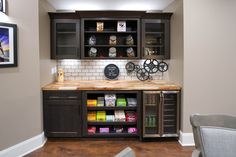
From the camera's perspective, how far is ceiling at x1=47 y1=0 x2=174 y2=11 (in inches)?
158

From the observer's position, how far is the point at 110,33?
444 cm

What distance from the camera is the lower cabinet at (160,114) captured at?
3.75m

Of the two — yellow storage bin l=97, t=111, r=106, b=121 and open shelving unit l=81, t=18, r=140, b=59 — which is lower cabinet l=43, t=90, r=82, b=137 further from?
open shelving unit l=81, t=18, r=140, b=59

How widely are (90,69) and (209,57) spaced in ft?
7.41

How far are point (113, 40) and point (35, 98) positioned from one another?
1788 millimetres

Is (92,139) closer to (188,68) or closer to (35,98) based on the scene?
(35,98)

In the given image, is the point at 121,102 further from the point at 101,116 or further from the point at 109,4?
the point at 109,4

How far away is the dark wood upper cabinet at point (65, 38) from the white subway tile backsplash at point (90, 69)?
329 mm

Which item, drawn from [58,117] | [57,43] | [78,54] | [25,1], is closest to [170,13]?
[78,54]

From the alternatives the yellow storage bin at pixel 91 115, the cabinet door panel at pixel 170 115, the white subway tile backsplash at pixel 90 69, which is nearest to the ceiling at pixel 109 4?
the white subway tile backsplash at pixel 90 69

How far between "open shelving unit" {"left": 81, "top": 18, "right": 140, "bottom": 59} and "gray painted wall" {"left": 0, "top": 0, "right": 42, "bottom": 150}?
106 cm

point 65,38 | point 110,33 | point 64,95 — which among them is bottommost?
point 64,95

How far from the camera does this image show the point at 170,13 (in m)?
4.10

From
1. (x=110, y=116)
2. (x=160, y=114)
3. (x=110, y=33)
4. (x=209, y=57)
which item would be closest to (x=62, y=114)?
(x=110, y=116)
